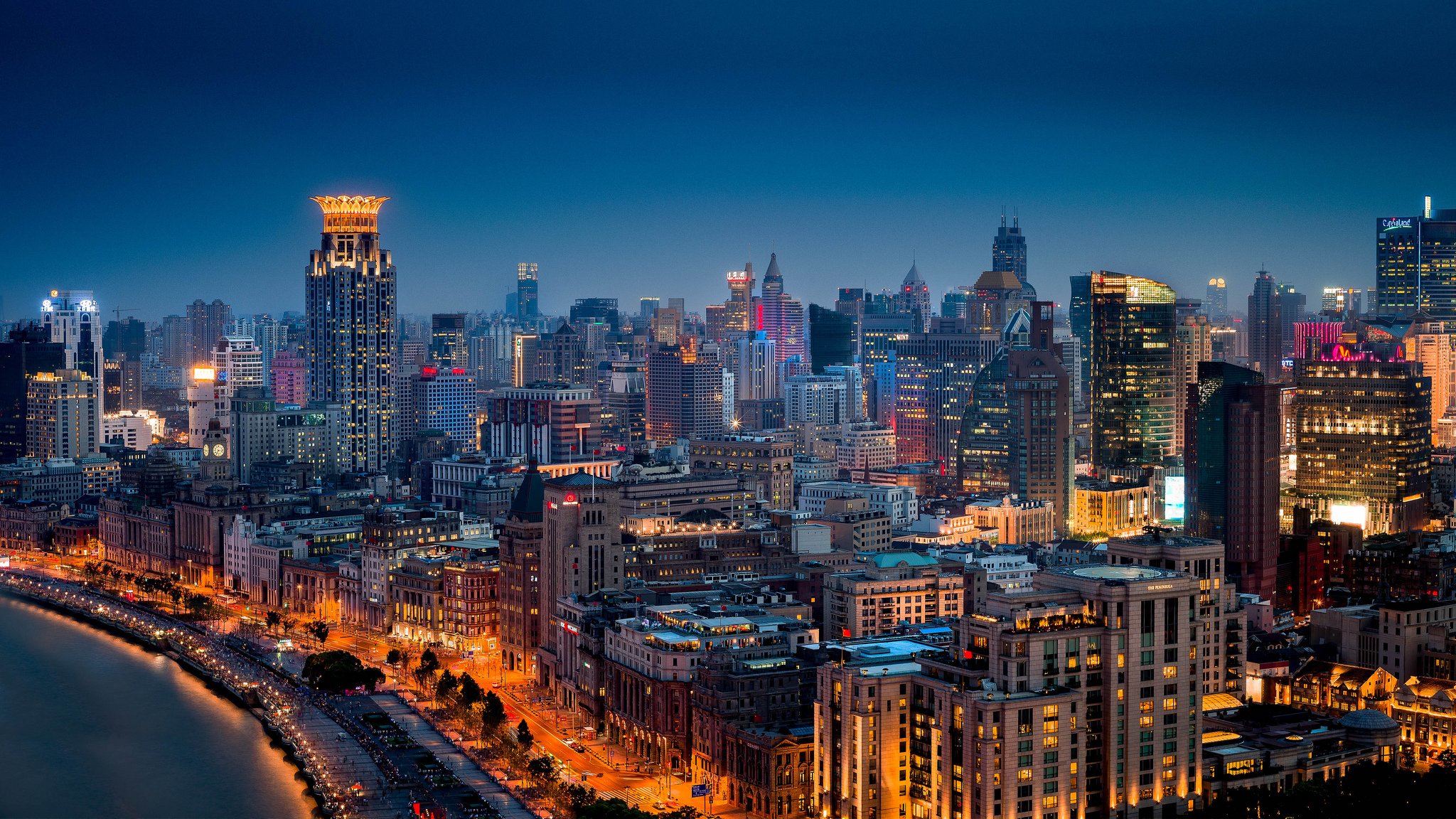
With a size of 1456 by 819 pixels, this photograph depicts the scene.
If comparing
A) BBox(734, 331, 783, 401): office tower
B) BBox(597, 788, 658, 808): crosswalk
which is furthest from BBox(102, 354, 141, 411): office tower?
BBox(597, 788, 658, 808): crosswalk

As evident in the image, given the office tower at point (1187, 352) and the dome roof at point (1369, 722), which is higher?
the office tower at point (1187, 352)

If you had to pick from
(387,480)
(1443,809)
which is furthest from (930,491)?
(1443,809)

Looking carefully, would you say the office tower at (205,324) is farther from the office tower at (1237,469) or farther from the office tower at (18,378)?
the office tower at (1237,469)

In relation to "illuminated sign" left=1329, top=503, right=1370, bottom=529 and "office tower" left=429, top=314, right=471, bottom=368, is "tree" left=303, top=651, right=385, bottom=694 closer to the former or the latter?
"illuminated sign" left=1329, top=503, right=1370, bottom=529

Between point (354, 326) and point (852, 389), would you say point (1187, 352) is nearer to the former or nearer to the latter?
point (852, 389)

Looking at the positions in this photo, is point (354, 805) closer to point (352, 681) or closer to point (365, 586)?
point (352, 681)

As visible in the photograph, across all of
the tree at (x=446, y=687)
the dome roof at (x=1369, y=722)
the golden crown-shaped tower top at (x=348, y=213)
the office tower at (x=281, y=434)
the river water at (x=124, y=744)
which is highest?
the golden crown-shaped tower top at (x=348, y=213)

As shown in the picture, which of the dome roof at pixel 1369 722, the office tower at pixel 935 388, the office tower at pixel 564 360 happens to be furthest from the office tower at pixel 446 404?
the dome roof at pixel 1369 722
